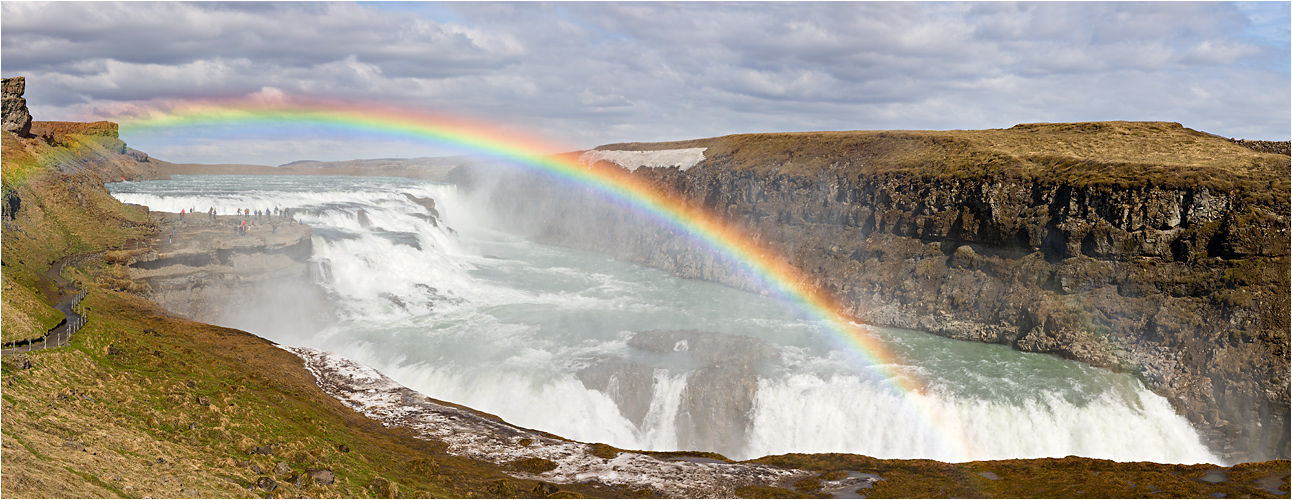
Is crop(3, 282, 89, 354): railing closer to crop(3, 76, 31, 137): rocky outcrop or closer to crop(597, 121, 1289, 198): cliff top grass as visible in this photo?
crop(3, 76, 31, 137): rocky outcrop

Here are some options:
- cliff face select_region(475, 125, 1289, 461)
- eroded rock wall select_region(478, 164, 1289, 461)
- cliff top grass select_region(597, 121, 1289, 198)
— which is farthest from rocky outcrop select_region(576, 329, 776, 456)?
cliff top grass select_region(597, 121, 1289, 198)

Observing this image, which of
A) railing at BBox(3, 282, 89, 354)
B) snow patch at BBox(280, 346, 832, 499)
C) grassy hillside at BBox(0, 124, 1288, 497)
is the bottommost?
snow patch at BBox(280, 346, 832, 499)

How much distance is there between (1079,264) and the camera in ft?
99.1

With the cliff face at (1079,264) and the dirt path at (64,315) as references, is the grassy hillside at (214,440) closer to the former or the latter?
the dirt path at (64,315)

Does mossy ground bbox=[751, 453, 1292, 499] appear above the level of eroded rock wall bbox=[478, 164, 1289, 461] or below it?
below

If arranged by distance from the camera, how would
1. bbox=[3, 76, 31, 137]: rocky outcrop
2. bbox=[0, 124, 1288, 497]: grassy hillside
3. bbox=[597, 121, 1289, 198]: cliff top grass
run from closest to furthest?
bbox=[0, 124, 1288, 497]: grassy hillside
bbox=[597, 121, 1289, 198]: cliff top grass
bbox=[3, 76, 31, 137]: rocky outcrop

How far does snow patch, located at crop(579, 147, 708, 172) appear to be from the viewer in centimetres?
5756

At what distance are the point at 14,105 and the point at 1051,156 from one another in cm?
5900

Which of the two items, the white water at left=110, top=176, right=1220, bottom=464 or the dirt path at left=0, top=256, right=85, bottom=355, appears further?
the white water at left=110, top=176, right=1220, bottom=464

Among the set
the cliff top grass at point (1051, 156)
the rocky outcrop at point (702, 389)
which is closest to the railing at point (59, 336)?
the rocky outcrop at point (702, 389)

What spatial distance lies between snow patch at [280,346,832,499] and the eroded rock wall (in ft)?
56.9

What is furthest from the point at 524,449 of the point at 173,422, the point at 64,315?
the point at 64,315

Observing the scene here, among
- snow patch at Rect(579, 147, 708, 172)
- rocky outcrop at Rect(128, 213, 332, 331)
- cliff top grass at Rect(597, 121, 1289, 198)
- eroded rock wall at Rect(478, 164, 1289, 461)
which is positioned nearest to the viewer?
eroded rock wall at Rect(478, 164, 1289, 461)

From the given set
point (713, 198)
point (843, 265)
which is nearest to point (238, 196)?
point (713, 198)
